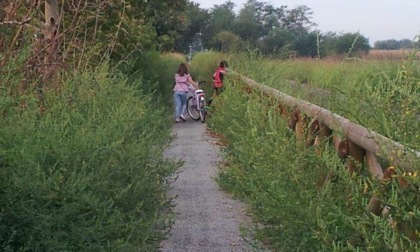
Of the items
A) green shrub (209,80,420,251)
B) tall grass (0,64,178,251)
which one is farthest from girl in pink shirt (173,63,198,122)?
tall grass (0,64,178,251)

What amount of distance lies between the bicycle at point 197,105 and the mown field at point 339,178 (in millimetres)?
11988

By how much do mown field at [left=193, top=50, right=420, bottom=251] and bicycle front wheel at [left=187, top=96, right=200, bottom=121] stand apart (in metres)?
12.6

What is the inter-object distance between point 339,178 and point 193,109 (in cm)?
1623

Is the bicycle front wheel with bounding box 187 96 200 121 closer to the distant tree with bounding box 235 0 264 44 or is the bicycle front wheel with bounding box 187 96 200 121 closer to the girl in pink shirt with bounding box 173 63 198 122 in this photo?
the girl in pink shirt with bounding box 173 63 198 122

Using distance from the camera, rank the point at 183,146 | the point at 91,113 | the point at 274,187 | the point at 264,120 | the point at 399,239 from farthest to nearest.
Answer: the point at 183,146, the point at 264,120, the point at 91,113, the point at 274,187, the point at 399,239

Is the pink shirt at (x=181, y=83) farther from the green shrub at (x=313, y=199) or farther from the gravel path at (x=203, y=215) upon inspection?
the green shrub at (x=313, y=199)

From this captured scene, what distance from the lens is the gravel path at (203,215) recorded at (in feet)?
21.2

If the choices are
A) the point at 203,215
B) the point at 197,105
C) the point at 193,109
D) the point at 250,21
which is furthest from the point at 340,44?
the point at 250,21

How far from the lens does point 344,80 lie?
Result: 6.25 metres

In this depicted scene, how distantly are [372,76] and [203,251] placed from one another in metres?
2.00

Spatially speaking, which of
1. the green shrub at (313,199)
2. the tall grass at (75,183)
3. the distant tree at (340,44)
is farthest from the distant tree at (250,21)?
the tall grass at (75,183)

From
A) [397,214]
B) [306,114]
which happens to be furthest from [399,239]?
[306,114]

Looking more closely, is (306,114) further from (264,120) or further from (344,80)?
(264,120)

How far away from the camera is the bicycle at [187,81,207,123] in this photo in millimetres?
19984
